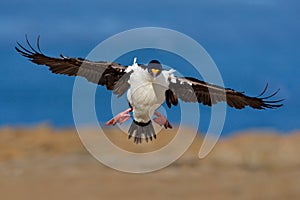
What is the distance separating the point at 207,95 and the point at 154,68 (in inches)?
88.6

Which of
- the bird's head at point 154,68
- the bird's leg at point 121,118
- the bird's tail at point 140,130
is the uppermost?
the bird's head at point 154,68

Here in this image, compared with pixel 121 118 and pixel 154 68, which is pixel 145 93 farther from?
pixel 121 118

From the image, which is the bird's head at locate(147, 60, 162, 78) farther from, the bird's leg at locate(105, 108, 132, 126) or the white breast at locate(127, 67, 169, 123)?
the bird's leg at locate(105, 108, 132, 126)

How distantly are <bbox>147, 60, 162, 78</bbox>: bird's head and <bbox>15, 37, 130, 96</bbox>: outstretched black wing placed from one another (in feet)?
2.11

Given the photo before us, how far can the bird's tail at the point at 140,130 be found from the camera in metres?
19.3

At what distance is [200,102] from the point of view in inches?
826

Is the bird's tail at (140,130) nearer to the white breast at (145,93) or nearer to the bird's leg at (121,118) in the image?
the white breast at (145,93)

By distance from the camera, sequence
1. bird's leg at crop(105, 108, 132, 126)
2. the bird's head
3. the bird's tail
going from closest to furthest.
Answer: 1. the bird's head
2. the bird's tail
3. bird's leg at crop(105, 108, 132, 126)

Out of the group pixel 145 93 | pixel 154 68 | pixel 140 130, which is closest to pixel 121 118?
pixel 140 130

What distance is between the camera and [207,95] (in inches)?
828

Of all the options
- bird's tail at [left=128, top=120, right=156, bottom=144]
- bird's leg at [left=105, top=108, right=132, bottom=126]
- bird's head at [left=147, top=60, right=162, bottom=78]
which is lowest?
bird's tail at [left=128, top=120, right=156, bottom=144]

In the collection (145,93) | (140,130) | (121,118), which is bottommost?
(140,130)

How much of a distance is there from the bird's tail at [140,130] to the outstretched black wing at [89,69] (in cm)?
87

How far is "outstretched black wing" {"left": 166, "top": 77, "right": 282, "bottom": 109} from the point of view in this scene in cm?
2023
